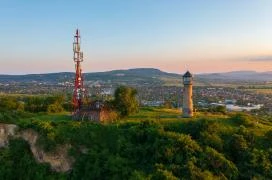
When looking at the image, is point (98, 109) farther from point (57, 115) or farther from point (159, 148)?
point (159, 148)

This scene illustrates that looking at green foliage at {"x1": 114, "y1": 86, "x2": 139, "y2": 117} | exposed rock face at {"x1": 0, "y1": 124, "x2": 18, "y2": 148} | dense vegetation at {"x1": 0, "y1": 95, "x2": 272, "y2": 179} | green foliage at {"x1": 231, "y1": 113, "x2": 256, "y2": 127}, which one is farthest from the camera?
green foliage at {"x1": 114, "y1": 86, "x2": 139, "y2": 117}

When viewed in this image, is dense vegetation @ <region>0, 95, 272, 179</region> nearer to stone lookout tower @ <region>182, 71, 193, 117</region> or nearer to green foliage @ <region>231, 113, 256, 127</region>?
green foliage @ <region>231, 113, 256, 127</region>

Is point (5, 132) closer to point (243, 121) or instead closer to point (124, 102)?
point (124, 102)

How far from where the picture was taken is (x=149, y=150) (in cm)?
3781

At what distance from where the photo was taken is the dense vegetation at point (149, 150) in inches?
1414

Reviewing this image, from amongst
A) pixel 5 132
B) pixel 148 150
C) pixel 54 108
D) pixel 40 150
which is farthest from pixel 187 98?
pixel 5 132

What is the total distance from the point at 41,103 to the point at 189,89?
801 inches

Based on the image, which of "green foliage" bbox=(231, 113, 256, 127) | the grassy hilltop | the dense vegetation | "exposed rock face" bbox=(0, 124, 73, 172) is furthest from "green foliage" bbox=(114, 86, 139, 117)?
"green foliage" bbox=(231, 113, 256, 127)

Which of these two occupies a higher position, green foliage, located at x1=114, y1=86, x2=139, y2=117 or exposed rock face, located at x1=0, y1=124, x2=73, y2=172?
green foliage, located at x1=114, y1=86, x2=139, y2=117

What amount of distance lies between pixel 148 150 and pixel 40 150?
1080 cm

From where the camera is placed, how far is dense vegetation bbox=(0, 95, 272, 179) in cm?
3591

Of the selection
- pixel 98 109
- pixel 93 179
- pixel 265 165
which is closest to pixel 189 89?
pixel 98 109

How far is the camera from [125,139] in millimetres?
39469

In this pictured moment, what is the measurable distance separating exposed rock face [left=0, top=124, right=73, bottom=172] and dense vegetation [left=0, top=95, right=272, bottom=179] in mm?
528
